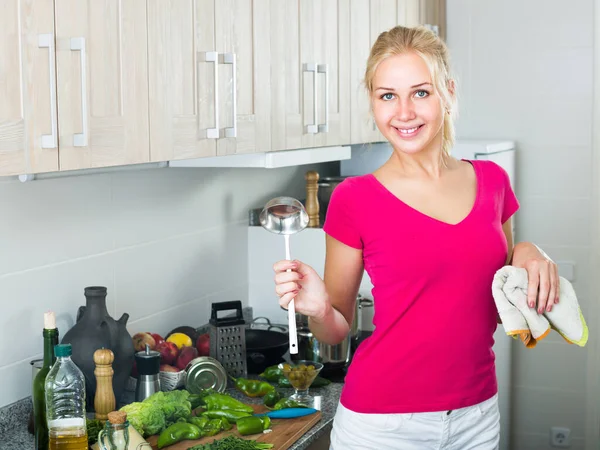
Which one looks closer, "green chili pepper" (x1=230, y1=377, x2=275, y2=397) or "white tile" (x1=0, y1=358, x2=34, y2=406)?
"white tile" (x1=0, y1=358, x2=34, y2=406)

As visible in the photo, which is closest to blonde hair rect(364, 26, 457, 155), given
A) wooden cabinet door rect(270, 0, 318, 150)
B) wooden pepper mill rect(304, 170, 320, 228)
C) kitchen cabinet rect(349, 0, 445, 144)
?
wooden cabinet door rect(270, 0, 318, 150)

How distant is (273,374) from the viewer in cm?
238

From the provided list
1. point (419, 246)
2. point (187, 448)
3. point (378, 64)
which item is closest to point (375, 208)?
point (419, 246)

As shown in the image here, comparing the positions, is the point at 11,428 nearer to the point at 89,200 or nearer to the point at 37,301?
the point at 37,301

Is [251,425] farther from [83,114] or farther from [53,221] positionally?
[83,114]

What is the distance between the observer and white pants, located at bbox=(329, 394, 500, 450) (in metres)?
1.62

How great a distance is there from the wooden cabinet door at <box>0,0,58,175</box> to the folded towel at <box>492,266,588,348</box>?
2.72 feet

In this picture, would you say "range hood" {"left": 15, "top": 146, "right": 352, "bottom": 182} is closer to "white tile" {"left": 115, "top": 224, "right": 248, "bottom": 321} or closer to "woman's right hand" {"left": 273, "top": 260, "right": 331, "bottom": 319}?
"white tile" {"left": 115, "top": 224, "right": 248, "bottom": 321}

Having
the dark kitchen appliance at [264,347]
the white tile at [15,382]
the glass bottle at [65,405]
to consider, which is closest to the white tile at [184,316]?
the dark kitchen appliance at [264,347]

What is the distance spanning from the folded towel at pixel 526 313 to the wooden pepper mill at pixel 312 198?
140 cm

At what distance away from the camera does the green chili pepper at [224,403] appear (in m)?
2.04

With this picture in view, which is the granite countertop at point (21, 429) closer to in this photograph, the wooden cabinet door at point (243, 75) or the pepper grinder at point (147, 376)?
the pepper grinder at point (147, 376)

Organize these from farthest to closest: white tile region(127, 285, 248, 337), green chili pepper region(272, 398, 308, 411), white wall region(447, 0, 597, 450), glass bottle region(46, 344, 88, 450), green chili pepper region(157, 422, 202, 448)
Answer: white wall region(447, 0, 597, 450)
white tile region(127, 285, 248, 337)
green chili pepper region(272, 398, 308, 411)
green chili pepper region(157, 422, 202, 448)
glass bottle region(46, 344, 88, 450)

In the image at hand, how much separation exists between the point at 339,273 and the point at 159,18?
0.62 m
